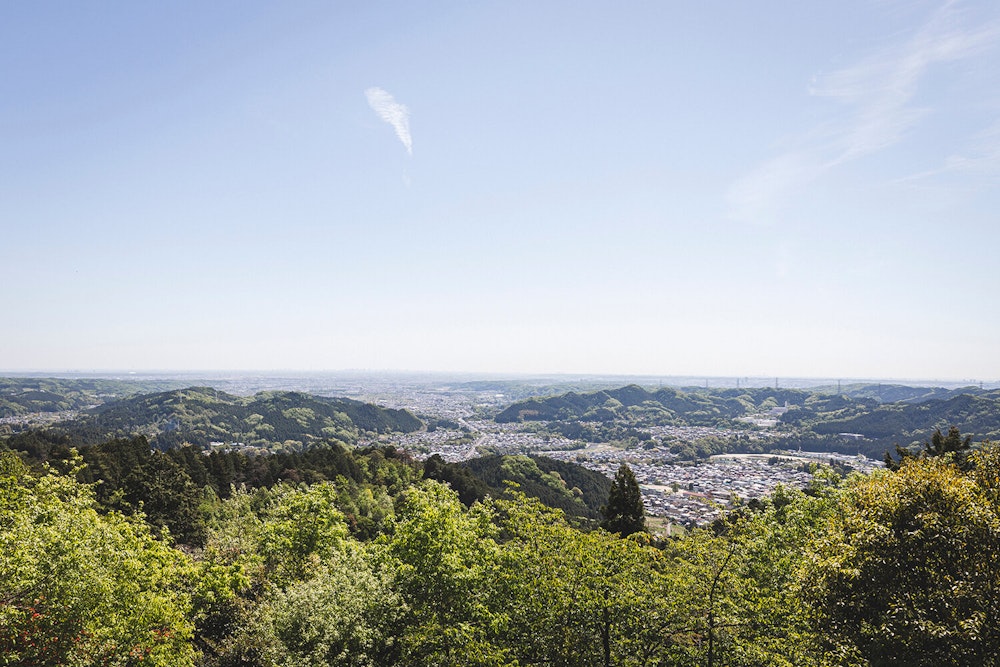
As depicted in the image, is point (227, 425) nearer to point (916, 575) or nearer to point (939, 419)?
point (916, 575)

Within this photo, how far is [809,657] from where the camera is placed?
472 inches

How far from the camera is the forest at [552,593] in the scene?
9766mm

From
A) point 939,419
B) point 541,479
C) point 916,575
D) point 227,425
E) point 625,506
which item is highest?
point 916,575

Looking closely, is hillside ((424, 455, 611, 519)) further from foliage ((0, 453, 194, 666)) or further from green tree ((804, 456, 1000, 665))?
green tree ((804, 456, 1000, 665))

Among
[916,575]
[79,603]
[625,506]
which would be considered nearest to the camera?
[916,575]

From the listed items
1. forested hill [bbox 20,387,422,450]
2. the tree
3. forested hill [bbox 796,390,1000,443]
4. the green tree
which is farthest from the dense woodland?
forested hill [bbox 796,390,1000,443]

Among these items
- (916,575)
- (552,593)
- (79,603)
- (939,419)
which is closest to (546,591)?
(552,593)

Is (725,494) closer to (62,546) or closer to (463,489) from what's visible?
(463,489)

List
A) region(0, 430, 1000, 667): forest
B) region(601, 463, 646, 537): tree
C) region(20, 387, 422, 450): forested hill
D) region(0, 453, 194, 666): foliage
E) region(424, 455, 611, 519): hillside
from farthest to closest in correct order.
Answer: region(20, 387, 422, 450): forested hill < region(424, 455, 611, 519): hillside < region(601, 463, 646, 537): tree < region(0, 453, 194, 666): foliage < region(0, 430, 1000, 667): forest

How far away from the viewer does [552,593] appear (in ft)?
47.0

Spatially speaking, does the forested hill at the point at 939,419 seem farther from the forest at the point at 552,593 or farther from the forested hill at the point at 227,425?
the forest at the point at 552,593

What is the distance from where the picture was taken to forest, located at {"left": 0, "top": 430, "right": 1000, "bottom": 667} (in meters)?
9.77

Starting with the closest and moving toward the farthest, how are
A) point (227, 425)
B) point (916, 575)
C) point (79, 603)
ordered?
1. point (916, 575)
2. point (79, 603)
3. point (227, 425)

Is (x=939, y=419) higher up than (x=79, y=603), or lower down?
lower down
